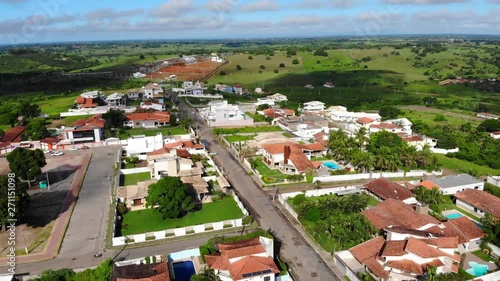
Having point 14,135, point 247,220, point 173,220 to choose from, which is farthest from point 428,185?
point 14,135

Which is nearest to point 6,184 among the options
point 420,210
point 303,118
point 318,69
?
point 420,210

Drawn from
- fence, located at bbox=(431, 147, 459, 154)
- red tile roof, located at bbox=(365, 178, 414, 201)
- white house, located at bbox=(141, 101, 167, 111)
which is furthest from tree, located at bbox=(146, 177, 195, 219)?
white house, located at bbox=(141, 101, 167, 111)

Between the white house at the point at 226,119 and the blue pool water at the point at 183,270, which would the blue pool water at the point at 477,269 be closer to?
the blue pool water at the point at 183,270

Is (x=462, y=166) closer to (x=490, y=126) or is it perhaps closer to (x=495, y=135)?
(x=495, y=135)

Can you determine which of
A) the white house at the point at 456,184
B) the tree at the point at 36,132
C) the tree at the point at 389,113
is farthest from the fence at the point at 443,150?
the tree at the point at 36,132

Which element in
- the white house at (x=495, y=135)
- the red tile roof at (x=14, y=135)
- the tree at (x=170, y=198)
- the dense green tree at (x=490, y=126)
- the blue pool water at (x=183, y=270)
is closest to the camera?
the blue pool water at (x=183, y=270)
